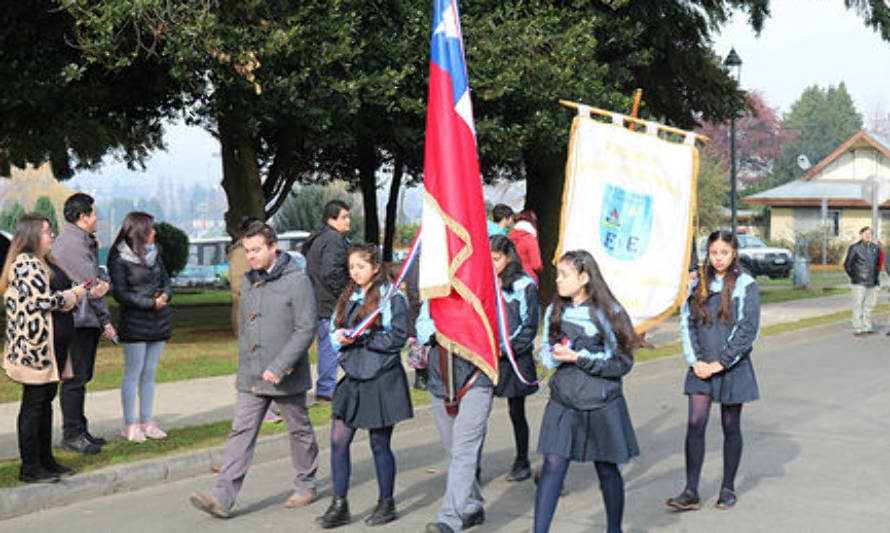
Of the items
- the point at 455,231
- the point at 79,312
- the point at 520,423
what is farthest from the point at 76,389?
the point at 455,231

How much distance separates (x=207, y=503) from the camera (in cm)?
690

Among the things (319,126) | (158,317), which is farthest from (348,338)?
(319,126)

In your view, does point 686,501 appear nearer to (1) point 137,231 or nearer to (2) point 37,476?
(2) point 37,476

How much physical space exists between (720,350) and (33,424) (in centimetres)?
434

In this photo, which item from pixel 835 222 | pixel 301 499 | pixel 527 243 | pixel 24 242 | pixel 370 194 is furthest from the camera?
pixel 835 222

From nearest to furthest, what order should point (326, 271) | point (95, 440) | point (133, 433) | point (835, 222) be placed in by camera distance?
point (95, 440) < point (133, 433) < point (326, 271) < point (835, 222)

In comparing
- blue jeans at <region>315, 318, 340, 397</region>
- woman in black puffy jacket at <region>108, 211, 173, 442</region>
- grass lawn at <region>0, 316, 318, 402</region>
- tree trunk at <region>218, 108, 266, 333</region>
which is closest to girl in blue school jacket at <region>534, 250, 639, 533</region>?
woman in black puffy jacket at <region>108, 211, 173, 442</region>

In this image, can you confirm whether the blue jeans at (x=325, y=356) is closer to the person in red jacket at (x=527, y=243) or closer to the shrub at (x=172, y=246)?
the person in red jacket at (x=527, y=243)

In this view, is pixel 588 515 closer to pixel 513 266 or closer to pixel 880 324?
pixel 513 266

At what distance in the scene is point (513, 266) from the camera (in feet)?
23.7

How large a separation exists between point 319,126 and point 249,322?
9278mm

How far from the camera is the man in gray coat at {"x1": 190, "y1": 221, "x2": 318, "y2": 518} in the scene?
700 centimetres

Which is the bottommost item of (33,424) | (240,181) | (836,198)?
(33,424)

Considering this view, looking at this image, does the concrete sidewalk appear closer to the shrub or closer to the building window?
the shrub
